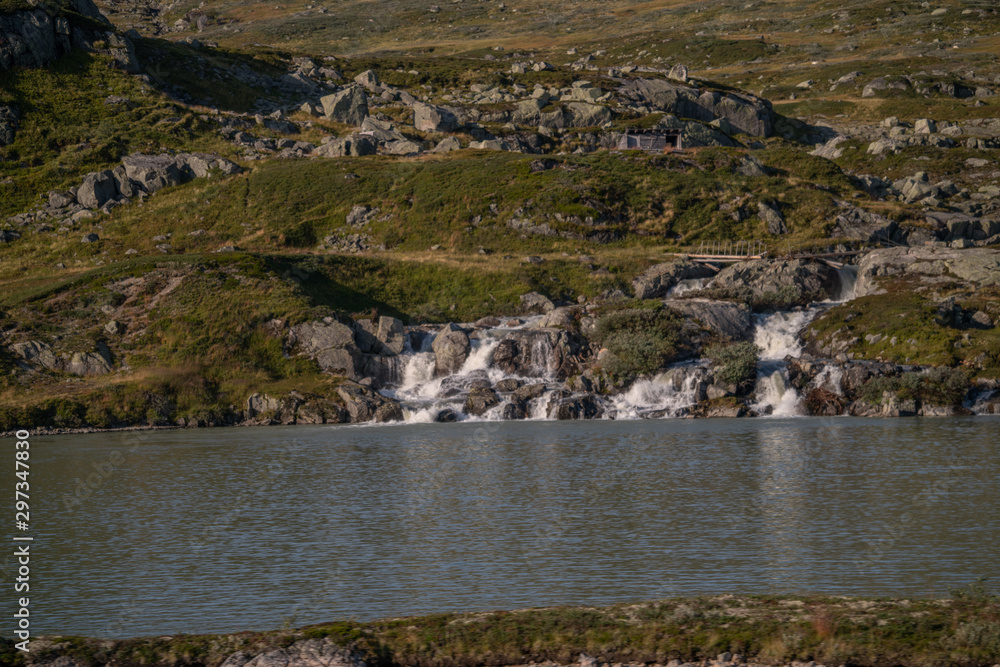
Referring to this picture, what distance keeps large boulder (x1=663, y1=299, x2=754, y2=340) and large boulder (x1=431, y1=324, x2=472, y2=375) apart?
1769 cm

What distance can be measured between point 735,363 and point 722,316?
9.07 metres

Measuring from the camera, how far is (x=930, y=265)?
76750mm

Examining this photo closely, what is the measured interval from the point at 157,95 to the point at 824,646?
451 ft

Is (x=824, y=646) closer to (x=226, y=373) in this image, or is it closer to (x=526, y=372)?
(x=526, y=372)

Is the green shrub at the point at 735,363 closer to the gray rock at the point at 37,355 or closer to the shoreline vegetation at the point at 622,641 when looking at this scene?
the shoreline vegetation at the point at 622,641

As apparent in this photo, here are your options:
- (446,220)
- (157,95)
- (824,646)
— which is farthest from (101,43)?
(824,646)

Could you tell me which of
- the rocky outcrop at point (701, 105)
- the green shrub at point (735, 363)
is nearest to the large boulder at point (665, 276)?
the green shrub at point (735, 363)

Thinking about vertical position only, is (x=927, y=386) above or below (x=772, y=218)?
below

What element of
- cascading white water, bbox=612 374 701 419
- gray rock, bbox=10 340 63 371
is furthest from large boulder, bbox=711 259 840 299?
gray rock, bbox=10 340 63 371

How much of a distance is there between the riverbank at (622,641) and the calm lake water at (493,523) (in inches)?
126

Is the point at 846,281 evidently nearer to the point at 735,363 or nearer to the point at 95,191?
the point at 735,363

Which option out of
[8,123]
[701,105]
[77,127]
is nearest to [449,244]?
[77,127]

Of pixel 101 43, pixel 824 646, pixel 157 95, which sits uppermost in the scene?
pixel 101 43

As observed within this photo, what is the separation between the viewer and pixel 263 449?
52312 mm
